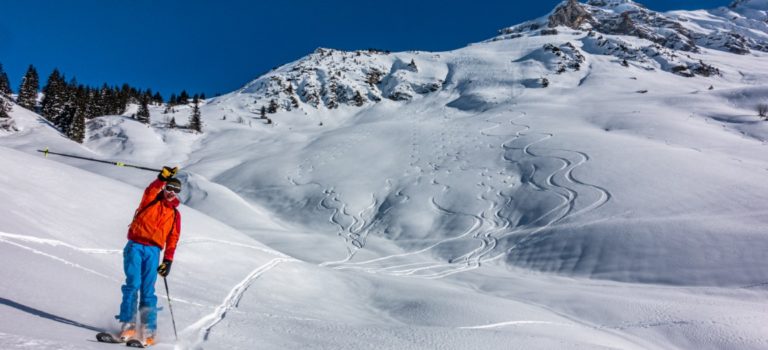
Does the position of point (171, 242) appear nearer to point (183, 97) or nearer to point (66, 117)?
point (66, 117)

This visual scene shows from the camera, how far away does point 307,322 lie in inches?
253

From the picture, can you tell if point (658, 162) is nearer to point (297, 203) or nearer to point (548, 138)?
point (548, 138)

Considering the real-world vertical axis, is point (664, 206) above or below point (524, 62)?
below

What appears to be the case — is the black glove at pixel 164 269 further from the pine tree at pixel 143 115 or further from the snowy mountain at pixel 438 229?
the pine tree at pixel 143 115

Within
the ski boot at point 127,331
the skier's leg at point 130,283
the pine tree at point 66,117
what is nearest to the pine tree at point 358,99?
the pine tree at point 66,117

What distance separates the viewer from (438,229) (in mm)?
21594

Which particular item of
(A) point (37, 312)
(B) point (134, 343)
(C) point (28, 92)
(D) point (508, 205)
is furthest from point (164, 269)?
(C) point (28, 92)

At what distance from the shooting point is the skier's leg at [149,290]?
184 inches

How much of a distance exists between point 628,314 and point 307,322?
325 inches

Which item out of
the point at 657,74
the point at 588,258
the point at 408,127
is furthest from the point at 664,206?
the point at 657,74

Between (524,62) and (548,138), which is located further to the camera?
(524,62)

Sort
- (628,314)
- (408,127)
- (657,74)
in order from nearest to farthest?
(628,314), (408,127), (657,74)

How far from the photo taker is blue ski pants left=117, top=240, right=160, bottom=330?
457 cm

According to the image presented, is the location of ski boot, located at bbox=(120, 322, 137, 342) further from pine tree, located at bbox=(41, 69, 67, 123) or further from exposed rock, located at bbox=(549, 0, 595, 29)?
exposed rock, located at bbox=(549, 0, 595, 29)
